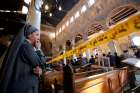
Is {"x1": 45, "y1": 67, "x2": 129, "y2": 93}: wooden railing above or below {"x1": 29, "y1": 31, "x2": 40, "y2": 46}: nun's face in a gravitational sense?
below

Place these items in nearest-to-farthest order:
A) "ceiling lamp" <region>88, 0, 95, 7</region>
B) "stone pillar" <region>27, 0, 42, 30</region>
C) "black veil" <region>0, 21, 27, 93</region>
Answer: "black veil" <region>0, 21, 27, 93</region>
"stone pillar" <region>27, 0, 42, 30</region>
"ceiling lamp" <region>88, 0, 95, 7</region>

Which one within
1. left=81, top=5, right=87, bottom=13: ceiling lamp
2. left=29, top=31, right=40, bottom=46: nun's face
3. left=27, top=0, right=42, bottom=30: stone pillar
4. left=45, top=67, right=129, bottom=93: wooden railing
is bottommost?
left=45, top=67, right=129, bottom=93: wooden railing

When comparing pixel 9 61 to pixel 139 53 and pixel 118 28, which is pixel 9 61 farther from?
pixel 139 53

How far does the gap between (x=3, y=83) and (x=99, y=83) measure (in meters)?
2.53

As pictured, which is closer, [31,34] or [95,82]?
[31,34]

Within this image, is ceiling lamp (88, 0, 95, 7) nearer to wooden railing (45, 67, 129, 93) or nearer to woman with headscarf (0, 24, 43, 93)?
wooden railing (45, 67, 129, 93)

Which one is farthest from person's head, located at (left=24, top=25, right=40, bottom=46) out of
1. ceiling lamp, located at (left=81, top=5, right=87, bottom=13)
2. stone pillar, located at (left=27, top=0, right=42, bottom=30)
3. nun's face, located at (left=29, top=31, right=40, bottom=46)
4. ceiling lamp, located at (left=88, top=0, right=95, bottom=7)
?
ceiling lamp, located at (left=81, top=5, right=87, bottom=13)

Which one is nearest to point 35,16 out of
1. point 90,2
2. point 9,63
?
point 9,63

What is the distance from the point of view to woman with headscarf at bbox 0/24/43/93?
5.13 ft

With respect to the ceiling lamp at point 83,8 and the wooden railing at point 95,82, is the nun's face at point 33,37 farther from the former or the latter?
the ceiling lamp at point 83,8

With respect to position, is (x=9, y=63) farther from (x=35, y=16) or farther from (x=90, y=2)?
(x=90, y=2)

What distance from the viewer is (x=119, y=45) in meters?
19.9

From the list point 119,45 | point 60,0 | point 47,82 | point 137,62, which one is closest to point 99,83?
point 137,62

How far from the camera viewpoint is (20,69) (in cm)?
165
